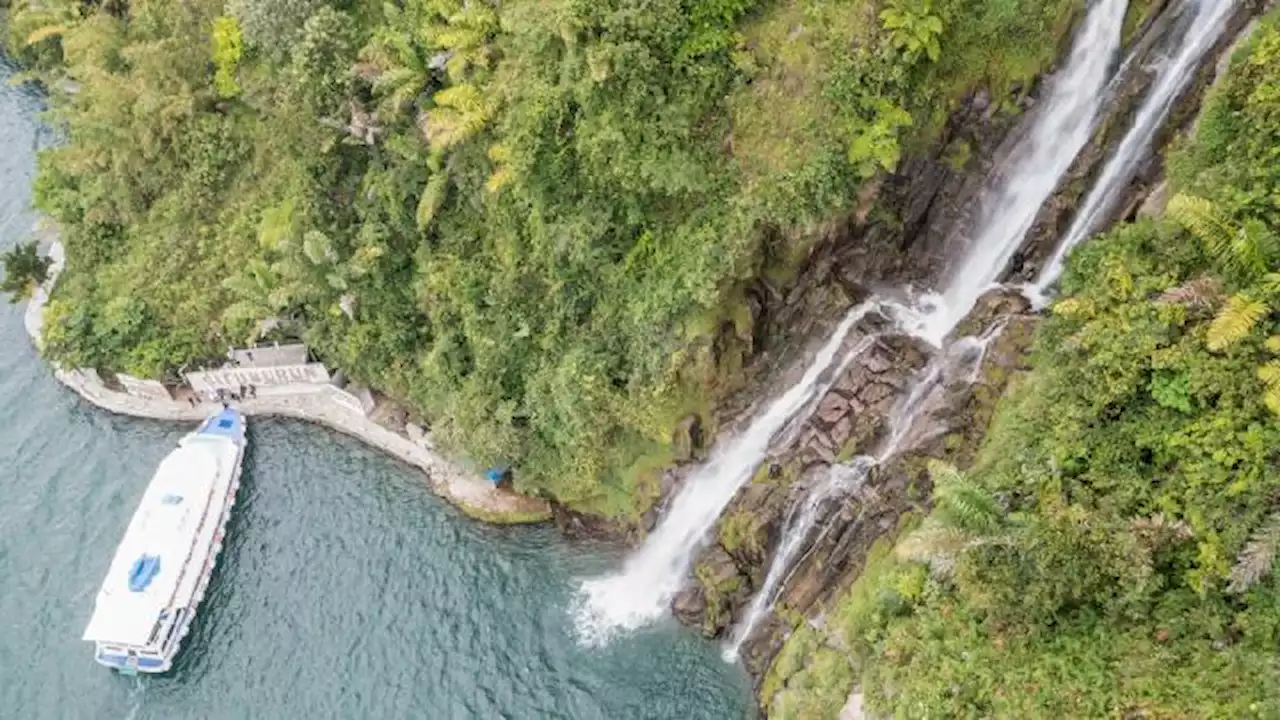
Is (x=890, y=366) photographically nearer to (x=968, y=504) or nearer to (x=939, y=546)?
(x=939, y=546)

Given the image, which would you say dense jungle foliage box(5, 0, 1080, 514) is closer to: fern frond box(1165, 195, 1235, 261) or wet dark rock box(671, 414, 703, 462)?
wet dark rock box(671, 414, 703, 462)

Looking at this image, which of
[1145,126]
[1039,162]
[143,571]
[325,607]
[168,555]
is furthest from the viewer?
[168,555]

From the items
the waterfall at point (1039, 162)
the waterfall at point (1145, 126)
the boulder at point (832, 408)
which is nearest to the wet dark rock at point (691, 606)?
the boulder at point (832, 408)

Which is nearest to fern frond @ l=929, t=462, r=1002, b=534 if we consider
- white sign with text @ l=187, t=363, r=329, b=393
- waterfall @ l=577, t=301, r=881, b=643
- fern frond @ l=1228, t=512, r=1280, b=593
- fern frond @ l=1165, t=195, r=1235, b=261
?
fern frond @ l=1228, t=512, r=1280, b=593

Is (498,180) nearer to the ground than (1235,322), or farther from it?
nearer to the ground

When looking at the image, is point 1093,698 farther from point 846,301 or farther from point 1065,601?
point 846,301

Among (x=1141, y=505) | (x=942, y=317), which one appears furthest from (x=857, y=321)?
(x=1141, y=505)
